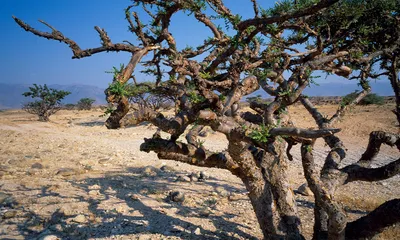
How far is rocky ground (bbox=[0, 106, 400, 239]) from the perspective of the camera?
182 inches

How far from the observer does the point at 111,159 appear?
31.2 feet

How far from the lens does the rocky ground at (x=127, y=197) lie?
182 inches

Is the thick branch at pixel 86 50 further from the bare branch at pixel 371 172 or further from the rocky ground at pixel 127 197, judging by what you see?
the bare branch at pixel 371 172

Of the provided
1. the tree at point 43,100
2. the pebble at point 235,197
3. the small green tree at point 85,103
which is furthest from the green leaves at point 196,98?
the small green tree at point 85,103

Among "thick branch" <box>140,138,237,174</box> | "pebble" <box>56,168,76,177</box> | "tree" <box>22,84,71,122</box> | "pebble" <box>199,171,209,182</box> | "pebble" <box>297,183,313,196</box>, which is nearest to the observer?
"thick branch" <box>140,138,237,174</box>

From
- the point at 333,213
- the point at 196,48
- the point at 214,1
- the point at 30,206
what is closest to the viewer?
the point at 214,1

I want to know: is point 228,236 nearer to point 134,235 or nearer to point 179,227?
point 179,227

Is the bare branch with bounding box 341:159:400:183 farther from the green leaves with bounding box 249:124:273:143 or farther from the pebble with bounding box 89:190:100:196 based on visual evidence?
the pebble with bounding box 89:190:100:196

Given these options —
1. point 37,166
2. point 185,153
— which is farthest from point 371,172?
point 37,166

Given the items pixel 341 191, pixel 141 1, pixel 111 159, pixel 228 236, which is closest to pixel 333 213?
pixel 228 236

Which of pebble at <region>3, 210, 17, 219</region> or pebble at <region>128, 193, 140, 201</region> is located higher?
pebble at <region>128, 193, 140, 201</region>

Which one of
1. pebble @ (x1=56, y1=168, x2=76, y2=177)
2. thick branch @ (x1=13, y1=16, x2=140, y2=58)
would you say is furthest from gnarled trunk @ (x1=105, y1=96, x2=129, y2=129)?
pebble @ (x1=56, y1=168, x2=76, y2=177)

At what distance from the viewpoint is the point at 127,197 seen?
6098mm

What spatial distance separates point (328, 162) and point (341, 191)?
389 centimetres
